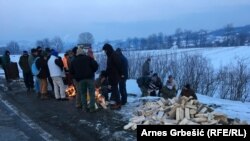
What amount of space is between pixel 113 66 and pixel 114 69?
0.30 ft

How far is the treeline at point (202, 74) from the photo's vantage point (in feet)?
94.0

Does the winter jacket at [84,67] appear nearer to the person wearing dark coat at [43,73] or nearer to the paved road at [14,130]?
the paved road at [14,130]

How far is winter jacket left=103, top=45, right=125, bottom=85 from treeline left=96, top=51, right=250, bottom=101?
57.1 feet

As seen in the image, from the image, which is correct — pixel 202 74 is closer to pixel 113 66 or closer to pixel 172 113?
pixel 113 66

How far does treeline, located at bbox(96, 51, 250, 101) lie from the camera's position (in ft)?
94.0

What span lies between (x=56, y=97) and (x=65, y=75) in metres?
0.81

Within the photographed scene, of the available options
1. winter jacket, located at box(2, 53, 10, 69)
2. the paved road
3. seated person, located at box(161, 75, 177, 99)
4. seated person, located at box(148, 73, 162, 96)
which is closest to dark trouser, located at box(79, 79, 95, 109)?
the paved road

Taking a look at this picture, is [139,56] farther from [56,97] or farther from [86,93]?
[86,93]

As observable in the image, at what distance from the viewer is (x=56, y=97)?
14.3 m

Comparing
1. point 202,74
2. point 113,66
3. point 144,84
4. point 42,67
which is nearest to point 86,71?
point 113,66

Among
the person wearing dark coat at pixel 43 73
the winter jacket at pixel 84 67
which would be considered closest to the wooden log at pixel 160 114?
the winter jacket at pixel 84 67

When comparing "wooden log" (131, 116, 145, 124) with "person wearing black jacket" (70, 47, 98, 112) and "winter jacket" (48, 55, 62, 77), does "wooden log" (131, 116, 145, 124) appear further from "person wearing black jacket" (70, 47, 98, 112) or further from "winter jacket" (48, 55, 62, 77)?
"winter jacket" (48, 55, 62, 77)

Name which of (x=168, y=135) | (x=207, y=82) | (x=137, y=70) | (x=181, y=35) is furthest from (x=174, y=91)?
(x=181, y=35)

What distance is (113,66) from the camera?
11945 millimetres
